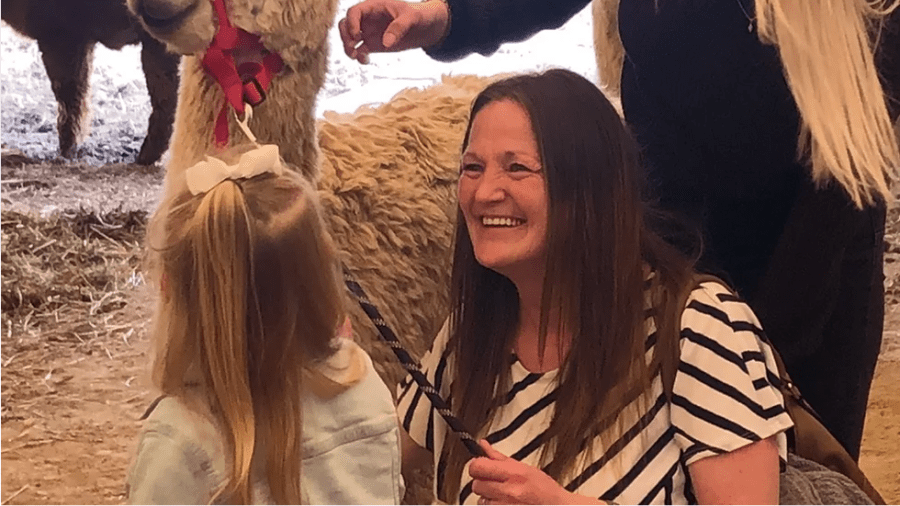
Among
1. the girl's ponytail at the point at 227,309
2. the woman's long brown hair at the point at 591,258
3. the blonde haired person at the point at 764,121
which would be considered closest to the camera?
the girl's ponytail at the point at 227,309

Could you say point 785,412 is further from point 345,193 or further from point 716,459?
point 345,193

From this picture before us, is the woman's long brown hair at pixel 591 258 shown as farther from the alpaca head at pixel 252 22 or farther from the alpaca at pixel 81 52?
the alpaca at pixel 81 52

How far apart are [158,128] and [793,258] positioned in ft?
3.21

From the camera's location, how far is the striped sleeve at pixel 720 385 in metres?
1.29

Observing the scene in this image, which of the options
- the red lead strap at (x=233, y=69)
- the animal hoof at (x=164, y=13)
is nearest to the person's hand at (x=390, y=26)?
the red lead strap at (x=233, y=69)

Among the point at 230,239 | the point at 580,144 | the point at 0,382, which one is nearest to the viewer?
the point at 230,239

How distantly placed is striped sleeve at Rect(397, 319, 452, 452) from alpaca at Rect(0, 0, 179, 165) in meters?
0.50

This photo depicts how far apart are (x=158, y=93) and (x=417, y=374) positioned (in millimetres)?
561

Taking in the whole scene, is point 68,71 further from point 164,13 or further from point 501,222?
point 501,222

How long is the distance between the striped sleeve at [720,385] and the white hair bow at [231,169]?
57 cm

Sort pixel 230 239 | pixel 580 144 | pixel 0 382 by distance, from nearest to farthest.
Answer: pixel 230 239 → pixel 580 144 → pixel 0 382

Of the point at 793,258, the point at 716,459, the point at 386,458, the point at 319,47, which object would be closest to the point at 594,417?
the point at 716,459

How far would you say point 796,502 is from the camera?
139 cm

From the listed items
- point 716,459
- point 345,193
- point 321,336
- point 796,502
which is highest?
point 345,193
